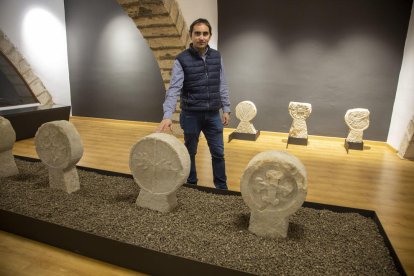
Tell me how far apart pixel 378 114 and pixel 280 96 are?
1.82 meters

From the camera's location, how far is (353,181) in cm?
387

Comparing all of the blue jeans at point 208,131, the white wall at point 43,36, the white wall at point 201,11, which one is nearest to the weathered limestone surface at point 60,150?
the blue jeans at point 208,131

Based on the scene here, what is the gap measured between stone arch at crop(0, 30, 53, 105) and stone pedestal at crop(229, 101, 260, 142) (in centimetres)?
492

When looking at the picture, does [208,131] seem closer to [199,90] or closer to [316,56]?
[199,90]

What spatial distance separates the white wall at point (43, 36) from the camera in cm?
691

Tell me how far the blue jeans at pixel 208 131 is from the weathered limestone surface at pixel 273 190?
0.87m

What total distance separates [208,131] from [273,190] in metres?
1.07

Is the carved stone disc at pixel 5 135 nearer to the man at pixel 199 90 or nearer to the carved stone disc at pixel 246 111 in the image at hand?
the man at pixel 199 90

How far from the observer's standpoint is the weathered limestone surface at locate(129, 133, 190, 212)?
7.82ft

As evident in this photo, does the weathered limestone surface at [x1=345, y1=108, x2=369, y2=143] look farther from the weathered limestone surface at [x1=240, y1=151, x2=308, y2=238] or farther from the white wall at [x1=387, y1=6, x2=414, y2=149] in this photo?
the weathered limestone surface at [x1=240, y1=151, x2=308, y2=238]

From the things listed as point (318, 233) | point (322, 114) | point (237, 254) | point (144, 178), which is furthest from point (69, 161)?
point (322, 114)

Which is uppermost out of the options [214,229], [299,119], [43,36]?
[43,36]

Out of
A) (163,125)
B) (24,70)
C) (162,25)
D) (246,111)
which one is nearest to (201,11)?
(162,25)

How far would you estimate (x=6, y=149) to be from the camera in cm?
325
